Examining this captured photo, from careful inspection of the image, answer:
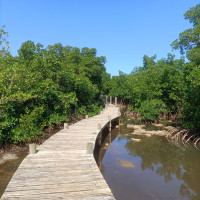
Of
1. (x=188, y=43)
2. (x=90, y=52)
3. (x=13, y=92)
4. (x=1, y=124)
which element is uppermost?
(x=90, y=52)

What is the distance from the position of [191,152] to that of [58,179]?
30.5 feet

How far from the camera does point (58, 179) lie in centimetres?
433

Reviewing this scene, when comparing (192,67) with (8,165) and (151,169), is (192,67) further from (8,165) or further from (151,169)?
(8,165)

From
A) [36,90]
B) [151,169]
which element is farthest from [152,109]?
[36,90]

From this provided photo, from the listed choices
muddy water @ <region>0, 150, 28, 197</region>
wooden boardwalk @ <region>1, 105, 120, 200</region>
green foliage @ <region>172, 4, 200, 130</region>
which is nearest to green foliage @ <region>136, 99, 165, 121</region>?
green foliage @ <region>172, 4, 200, 130</region>

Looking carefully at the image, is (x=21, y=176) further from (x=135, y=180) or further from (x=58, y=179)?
(x=135, y=180)

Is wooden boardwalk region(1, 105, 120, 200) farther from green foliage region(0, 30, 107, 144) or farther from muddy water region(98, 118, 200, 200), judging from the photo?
green foliage region(0, 30, 107, 144)

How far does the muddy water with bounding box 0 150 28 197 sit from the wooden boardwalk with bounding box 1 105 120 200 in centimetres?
159

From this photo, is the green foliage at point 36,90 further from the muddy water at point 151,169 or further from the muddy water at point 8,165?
the muddy water at point 151,169

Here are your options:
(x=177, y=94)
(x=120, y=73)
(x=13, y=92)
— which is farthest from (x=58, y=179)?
(x=120, y=73)

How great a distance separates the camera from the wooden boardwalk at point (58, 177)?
146 inches

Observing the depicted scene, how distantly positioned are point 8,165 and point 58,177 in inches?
161

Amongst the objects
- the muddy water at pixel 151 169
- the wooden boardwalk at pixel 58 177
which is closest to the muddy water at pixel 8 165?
the wooden boardwalk at pixel 58 177

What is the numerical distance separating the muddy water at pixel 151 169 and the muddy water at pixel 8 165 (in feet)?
12.8
